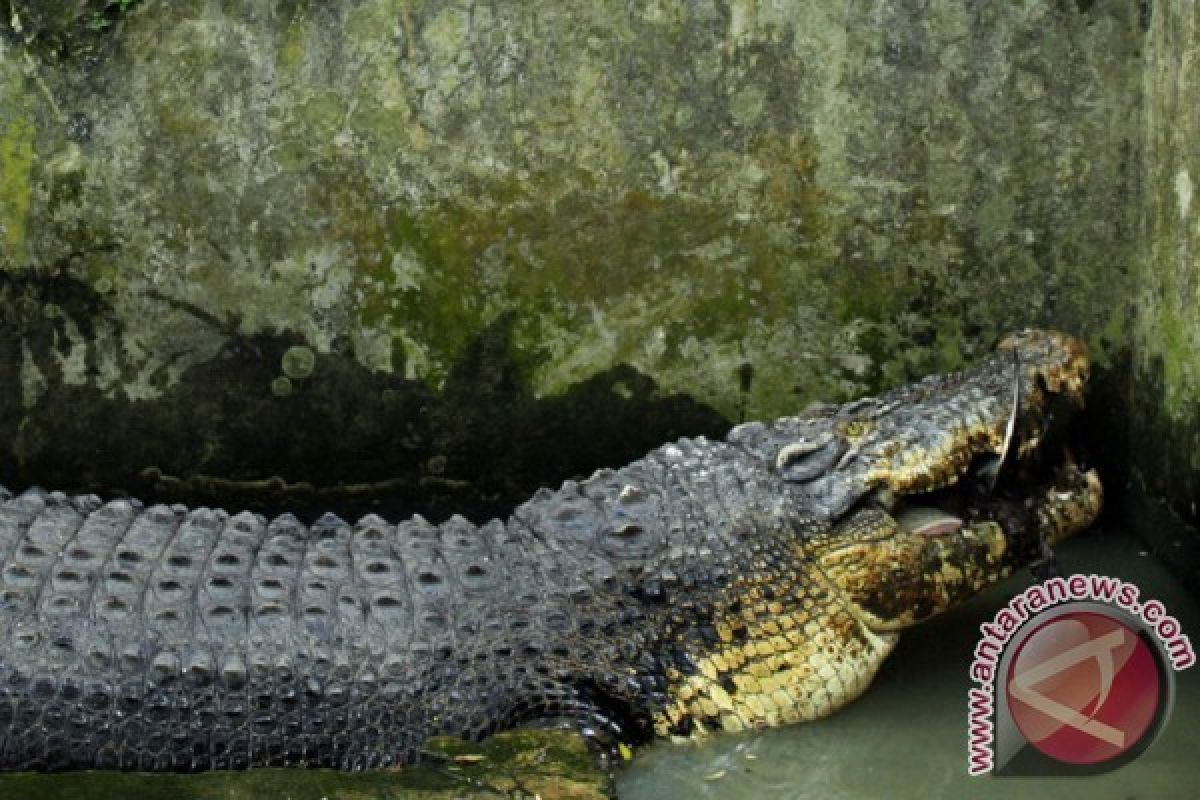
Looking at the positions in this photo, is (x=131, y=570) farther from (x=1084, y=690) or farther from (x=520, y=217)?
(x=1084, y=690)

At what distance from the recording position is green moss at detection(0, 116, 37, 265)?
4.56 m

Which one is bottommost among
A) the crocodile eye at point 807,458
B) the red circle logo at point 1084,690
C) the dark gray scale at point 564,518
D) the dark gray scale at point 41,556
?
the red circle logo at point 1084,690

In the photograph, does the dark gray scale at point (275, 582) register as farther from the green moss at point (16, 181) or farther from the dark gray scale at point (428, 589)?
the green moss at point (16, 181)

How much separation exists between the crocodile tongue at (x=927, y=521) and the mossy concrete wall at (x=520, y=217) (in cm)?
70

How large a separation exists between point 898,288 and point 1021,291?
0.32 meters

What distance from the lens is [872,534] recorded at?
3971mm

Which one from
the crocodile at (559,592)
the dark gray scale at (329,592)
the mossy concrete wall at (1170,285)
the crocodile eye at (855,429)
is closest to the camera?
the crocodile at (559,592)

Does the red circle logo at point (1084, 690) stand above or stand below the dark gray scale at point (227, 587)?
below

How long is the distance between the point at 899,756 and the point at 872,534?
1.58ft

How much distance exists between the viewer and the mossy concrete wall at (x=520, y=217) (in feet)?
14.9

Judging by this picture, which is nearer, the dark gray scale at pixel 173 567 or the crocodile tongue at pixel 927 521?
the dark gray scale at pixel 173 567

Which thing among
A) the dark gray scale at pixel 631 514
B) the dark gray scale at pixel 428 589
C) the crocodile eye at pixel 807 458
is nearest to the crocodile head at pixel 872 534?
the crocodile eye at pixel 807 458

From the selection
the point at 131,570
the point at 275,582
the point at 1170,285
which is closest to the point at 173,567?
the point at 131,570

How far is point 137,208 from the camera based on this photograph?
4.61 m
